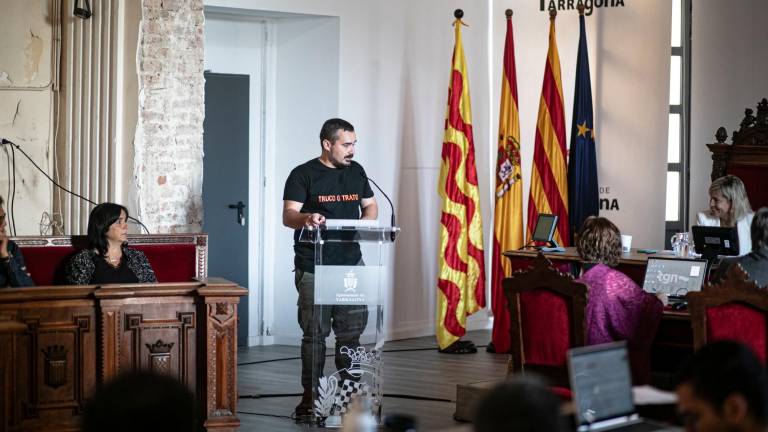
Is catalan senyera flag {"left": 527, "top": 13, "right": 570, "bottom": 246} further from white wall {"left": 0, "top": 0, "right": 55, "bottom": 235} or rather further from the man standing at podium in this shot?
white wall {"left": 0, "top": 0, "right": 55, "bottom": 235}

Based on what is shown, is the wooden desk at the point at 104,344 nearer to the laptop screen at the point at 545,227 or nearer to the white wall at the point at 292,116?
the laptop screen at the point at 545,227

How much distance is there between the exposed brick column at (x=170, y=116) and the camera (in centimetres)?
648

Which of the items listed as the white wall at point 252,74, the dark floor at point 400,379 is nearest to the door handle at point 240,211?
the white wall at point 252,74

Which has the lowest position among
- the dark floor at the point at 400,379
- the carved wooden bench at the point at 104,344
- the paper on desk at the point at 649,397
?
the dark floor at the point at 400,379

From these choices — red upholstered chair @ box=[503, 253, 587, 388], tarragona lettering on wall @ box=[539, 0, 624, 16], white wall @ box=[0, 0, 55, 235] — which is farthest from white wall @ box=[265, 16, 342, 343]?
red upholstered chair @ box=[503, 253, 587, 388]

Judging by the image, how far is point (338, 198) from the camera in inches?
224

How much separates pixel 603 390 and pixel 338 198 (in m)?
3.13

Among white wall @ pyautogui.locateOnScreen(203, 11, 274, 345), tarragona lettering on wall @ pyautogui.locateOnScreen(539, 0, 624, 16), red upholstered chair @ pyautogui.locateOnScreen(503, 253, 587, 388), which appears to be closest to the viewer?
red upholstered chair @ pyautogui.locateOnScreen(503, 253, 587, 388)

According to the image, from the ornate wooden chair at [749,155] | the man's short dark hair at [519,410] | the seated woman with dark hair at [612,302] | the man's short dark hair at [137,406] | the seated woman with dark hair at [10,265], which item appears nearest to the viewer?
the man's short dark hair at [137,406]

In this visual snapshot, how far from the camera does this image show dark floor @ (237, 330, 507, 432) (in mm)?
5805

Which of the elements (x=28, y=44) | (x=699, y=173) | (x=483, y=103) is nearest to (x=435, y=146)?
(x=483, y=103)

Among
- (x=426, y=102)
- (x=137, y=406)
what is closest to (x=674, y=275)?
(x=426, y=102)

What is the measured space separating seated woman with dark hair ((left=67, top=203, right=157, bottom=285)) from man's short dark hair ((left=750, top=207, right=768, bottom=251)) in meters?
2.97

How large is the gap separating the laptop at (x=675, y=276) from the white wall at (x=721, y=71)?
3311 millimetres
